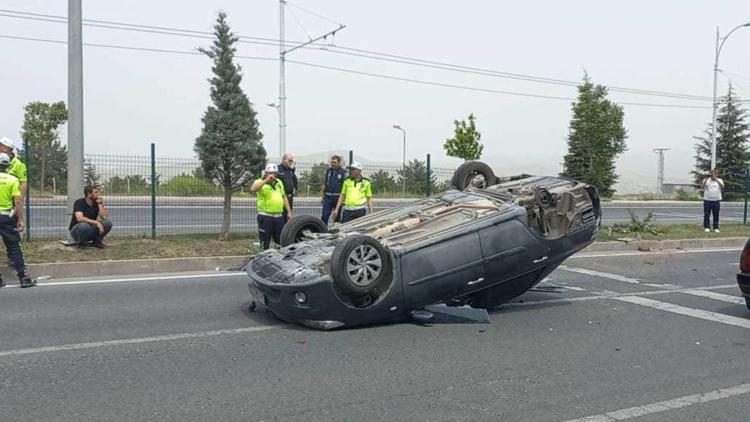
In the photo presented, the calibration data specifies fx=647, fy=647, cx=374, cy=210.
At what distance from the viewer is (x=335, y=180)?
40.3ft

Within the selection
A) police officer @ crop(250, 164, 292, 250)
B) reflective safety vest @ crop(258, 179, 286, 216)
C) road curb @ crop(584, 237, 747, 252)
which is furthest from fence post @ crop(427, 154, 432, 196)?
reflective safety vest @ crop(258, 179, 286, 216)

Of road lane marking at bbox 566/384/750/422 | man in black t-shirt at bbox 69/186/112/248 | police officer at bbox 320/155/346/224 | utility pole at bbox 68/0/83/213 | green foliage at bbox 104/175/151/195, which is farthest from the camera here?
green foliage at bbox 104/175/151/195

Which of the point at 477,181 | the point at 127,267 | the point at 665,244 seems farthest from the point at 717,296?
the point at 127,267

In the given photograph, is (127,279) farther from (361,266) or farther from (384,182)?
(384,182)

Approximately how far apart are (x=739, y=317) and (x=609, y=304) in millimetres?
1407

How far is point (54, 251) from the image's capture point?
34.7 feet

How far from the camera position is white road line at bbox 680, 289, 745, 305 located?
839 cm

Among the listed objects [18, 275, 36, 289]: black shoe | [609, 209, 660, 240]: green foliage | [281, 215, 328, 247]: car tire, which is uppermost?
[281, 215, 328, 247]: car tire

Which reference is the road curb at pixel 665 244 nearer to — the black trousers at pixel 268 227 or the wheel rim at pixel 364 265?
the black trousers at pixel 268 227

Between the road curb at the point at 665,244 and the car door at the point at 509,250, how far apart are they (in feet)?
23.3

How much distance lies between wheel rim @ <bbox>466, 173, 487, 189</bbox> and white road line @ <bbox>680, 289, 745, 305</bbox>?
126 inches

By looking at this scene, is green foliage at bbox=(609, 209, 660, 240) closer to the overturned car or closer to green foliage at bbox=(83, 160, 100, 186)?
the overturned car

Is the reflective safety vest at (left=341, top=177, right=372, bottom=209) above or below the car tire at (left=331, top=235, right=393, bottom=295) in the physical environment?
above

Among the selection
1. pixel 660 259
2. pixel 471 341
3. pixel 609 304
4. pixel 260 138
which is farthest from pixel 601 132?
pixel 471 341
